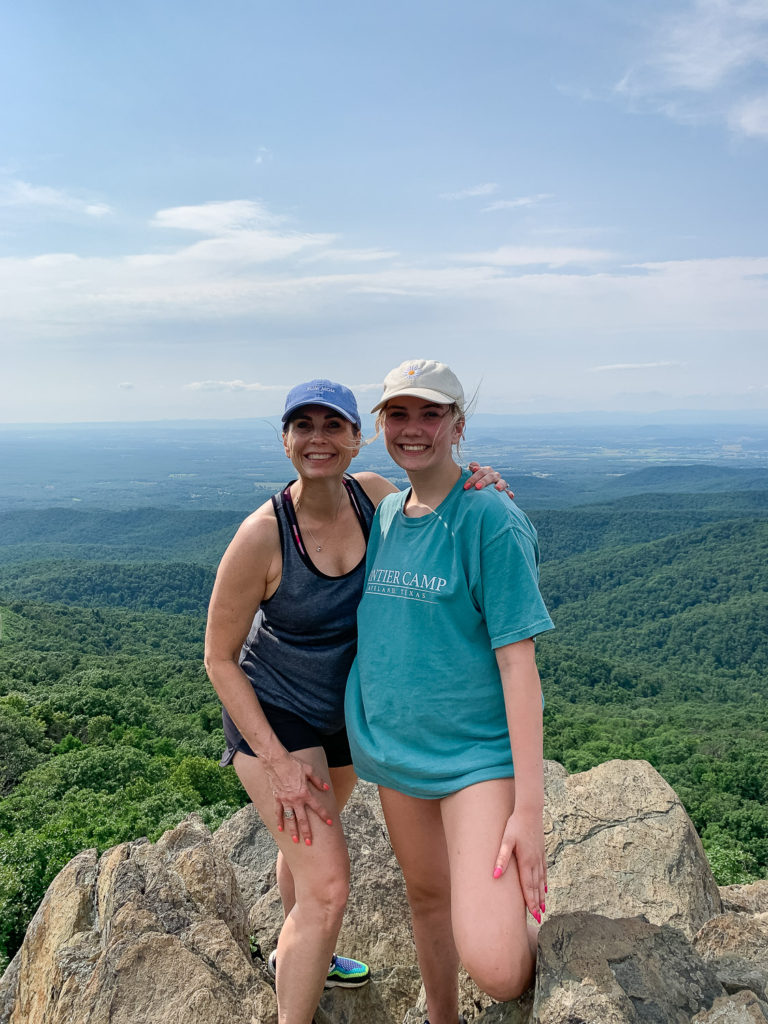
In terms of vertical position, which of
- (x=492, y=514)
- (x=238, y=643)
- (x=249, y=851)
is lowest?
(x=249, y=851)

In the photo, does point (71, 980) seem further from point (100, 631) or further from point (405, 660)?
point (100, 631)

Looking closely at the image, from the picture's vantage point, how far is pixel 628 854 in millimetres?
5242

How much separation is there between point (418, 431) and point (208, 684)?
38.8 meters

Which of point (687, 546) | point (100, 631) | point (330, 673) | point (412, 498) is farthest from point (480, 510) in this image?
point (687, 546)

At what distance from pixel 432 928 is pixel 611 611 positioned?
311 feet

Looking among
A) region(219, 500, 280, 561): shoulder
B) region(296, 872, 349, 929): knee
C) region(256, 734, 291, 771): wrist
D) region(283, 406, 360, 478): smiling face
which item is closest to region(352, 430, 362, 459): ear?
region(283, 406, 360, 478): smiling face

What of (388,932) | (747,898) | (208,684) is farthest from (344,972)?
(208,684)

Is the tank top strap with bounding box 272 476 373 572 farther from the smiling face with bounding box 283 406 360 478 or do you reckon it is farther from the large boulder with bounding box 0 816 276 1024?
the large boulder with bounding box 0 816 276 1024

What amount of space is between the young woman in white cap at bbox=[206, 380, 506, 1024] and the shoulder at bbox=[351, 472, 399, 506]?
14.7 inches

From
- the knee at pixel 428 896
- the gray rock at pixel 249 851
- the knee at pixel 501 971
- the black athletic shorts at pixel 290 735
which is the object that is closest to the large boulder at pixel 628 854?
the knee at pixel 428 896

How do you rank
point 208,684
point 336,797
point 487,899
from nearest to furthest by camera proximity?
point 487,899 → point 336,797 → point 208,684

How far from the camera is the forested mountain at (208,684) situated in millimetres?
19094

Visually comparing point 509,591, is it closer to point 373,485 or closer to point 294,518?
point 294,518

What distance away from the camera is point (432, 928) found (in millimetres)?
3330
